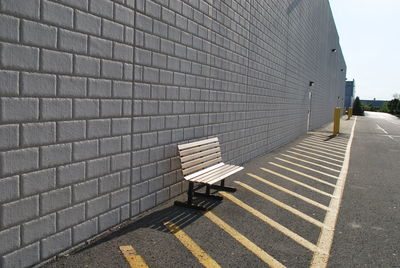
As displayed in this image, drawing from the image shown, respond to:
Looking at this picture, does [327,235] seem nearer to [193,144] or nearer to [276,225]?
[276,225]

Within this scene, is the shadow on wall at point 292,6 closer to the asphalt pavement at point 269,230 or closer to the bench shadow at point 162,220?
the asphalt pavement at point 269,230

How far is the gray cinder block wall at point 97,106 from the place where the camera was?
2.95 meters

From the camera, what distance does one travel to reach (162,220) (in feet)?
15.1

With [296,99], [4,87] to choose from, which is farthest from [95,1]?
[296,99]

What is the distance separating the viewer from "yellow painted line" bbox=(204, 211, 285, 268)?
11.8 ft

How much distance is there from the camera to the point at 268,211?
5.24 meters

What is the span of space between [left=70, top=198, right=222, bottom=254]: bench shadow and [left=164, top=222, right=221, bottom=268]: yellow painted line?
0.25 feet

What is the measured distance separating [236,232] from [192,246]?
71 centimetres

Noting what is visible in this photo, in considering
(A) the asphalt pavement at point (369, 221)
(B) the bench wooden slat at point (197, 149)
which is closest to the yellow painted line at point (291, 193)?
(A) the asphalt pavement at point (369, 221)

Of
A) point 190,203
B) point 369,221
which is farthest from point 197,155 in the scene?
point 369,221

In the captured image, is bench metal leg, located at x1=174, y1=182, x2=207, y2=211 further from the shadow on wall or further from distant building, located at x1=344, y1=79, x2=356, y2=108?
distant building, located at x1=344, y1=79, x2=356, y2=108

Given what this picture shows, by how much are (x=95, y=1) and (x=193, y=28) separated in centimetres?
235

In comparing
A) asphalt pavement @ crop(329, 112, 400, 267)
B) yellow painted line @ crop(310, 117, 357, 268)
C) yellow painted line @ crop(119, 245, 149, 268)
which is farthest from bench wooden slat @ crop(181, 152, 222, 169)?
asphalt pavement @ crop(329, 112, 400, 267)

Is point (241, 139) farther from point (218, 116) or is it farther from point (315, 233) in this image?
point (315, 233)
